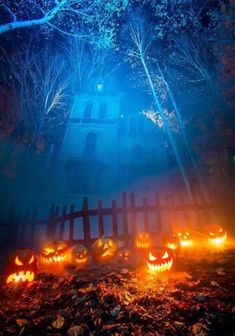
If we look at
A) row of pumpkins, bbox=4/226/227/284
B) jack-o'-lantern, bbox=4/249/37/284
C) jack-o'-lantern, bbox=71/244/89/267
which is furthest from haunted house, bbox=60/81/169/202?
jack-o'-lantern, bbox=4/249/37/284

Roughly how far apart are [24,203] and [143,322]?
18.3 metres

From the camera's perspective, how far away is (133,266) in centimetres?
532

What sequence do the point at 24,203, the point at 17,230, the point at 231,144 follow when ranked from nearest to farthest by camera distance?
the point at 17,230
the point at 231,144
the point at 24,203

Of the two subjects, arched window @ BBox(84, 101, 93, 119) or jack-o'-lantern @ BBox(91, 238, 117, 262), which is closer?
jack-o'-lantern @ BBox(91, 238, 117, 262)

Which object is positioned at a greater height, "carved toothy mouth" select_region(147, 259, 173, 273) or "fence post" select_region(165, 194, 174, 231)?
"fence post" select_region(165, 194, 174, 231)

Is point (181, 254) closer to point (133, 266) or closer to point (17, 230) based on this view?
point (133, 266)

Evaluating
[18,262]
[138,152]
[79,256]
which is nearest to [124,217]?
[79,256]

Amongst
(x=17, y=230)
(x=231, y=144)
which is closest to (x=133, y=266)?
(x=17, y=230)

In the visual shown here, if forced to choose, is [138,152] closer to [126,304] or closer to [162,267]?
[162,267]

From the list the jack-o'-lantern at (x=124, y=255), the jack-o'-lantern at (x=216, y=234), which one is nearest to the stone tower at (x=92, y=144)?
the jack-o'-lantern at (x=124, y=255)

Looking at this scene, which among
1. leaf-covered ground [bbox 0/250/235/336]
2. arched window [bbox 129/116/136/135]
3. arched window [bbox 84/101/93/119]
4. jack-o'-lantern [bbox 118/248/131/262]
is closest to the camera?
leaf-covered ground [bbox 0/250/235/336]

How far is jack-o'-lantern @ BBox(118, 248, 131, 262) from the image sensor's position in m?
6.07

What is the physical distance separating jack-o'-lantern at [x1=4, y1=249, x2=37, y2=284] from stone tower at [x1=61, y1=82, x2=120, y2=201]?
1682cm

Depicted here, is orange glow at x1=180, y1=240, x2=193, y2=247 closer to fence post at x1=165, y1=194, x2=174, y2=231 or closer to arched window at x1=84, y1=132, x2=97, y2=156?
fence post at x1=165, y1=194, x2=174, y2=231
